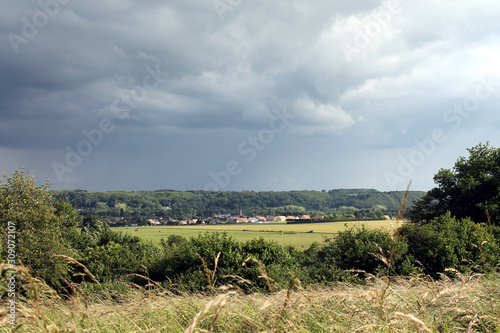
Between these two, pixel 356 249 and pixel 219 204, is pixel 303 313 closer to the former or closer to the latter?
pixel 356 249

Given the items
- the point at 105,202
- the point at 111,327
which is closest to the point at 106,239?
the point at 111,327

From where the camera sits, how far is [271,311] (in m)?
4.50

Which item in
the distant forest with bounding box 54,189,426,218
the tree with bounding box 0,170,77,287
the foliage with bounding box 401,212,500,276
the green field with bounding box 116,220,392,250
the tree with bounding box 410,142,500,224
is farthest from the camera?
the distant forest with bounding box 54,189,426,218

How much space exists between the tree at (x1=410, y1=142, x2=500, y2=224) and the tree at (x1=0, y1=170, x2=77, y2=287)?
3356 centimetres

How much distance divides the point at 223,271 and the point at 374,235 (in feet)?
31.0

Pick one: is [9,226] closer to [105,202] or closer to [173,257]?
[173,257]

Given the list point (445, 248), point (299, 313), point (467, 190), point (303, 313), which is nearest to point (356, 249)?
point (445, 248)

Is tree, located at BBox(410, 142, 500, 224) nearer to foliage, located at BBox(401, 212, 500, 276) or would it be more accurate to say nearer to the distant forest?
foliage, located at BBox(401, 212, 500, 276)

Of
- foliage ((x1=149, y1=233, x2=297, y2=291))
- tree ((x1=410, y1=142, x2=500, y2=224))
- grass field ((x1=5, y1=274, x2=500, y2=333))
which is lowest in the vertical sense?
foliage ((x1=149, y1=233, x2=297, y2=291))

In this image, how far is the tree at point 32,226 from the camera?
78.6 ft

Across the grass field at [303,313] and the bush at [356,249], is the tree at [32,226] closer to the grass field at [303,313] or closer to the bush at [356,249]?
the bush at [356,249]

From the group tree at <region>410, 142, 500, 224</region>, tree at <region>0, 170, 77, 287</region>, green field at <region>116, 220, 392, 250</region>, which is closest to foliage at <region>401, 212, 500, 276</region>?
tree at <region>410, 142, 500, 224</region>

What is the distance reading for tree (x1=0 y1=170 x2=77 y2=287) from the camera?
23953mm

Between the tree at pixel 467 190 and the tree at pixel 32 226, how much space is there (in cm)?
3356
